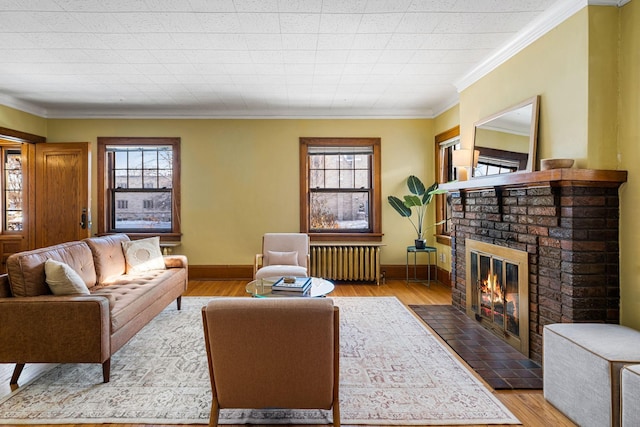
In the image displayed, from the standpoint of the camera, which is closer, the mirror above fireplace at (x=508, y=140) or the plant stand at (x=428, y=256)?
the mirror above fireplace at (x=508, y=140)

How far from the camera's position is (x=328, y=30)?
121 inches

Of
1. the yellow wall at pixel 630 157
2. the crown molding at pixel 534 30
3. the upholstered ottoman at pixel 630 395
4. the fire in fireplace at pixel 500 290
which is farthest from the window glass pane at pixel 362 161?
the upholstered ottoman at pixel 630 395

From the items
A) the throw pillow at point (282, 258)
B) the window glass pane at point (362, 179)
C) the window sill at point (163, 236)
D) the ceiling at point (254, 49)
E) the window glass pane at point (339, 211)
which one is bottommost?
the throw pillow at point (282, 258)

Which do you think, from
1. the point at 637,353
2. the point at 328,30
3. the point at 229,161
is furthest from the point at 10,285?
the point at 637,353

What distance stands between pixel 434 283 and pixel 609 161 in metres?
3.49

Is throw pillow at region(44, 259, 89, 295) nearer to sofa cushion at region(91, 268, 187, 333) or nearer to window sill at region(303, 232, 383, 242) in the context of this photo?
sofa cushion at region(91, 268, 187, 333)

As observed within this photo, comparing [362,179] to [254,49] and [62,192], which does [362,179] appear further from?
[62,192]

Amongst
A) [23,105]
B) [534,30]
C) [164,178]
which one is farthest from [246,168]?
[534,30]

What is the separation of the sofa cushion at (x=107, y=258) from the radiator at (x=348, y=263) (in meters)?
2.72

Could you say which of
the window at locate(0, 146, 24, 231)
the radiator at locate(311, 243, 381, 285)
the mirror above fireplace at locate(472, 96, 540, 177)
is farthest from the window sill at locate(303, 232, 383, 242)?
the window at locate(0, 146, 24, 231)

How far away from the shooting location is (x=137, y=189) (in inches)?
232

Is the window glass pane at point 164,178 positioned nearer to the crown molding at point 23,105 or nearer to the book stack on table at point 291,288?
the crown molding at point 23,105

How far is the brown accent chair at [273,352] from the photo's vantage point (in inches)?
70.5

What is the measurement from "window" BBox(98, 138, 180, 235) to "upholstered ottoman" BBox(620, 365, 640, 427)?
18.4ft
